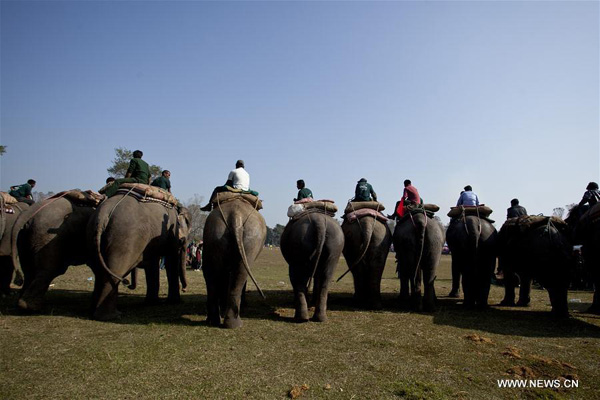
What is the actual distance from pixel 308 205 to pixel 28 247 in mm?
5618

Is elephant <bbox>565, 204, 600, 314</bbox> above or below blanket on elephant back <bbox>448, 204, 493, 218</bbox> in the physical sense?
below

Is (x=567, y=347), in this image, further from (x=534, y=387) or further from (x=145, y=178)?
(x=145, y=178)

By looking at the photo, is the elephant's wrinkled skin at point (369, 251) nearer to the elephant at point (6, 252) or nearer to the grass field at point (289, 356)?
the grass field at point (289, 356)

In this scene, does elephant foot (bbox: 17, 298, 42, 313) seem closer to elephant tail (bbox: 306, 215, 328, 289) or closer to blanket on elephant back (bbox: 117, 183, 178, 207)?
blanket on elephant back (bbox: 117, 183, 178, 207)

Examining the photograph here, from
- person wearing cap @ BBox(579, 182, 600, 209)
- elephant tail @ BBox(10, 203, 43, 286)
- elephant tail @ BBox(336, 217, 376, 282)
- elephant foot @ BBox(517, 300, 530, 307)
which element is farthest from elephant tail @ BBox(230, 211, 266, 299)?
person wearing cap @ BBox(579, 182, 600, 209)

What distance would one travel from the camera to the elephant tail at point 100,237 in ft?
21.4

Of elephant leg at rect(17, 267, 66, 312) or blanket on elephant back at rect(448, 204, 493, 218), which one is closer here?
elephant leg at rect(17, 267, 66, 312)

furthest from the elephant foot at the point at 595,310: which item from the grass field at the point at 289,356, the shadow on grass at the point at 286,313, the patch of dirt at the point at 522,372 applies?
the patch of dirt at the point at 522,372

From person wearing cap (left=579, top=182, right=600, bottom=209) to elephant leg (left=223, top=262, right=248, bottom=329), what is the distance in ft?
28.5

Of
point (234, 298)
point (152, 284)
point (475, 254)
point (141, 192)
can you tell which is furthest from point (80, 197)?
point (475, 254)

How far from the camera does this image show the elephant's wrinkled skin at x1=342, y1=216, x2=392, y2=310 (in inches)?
335

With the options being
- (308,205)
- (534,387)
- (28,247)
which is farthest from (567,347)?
(28,247)

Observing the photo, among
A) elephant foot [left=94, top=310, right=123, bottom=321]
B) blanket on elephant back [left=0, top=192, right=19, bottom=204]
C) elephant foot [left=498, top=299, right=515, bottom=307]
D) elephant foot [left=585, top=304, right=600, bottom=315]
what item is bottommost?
elephant foot [left=94, top=310, right=123, bottom=321]

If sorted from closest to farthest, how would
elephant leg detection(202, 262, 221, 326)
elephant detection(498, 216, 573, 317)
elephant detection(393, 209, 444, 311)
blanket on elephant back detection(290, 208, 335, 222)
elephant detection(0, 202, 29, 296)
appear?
elephant leg detection(202, 262, 221, 326)
blanket on elephant back detection(290, 208, 335, 222)
elephant detection(498, 216, 573, 317)
elephant detection(393, 209, 444, 311)
elephant detection(0, 202, 29, 296)
